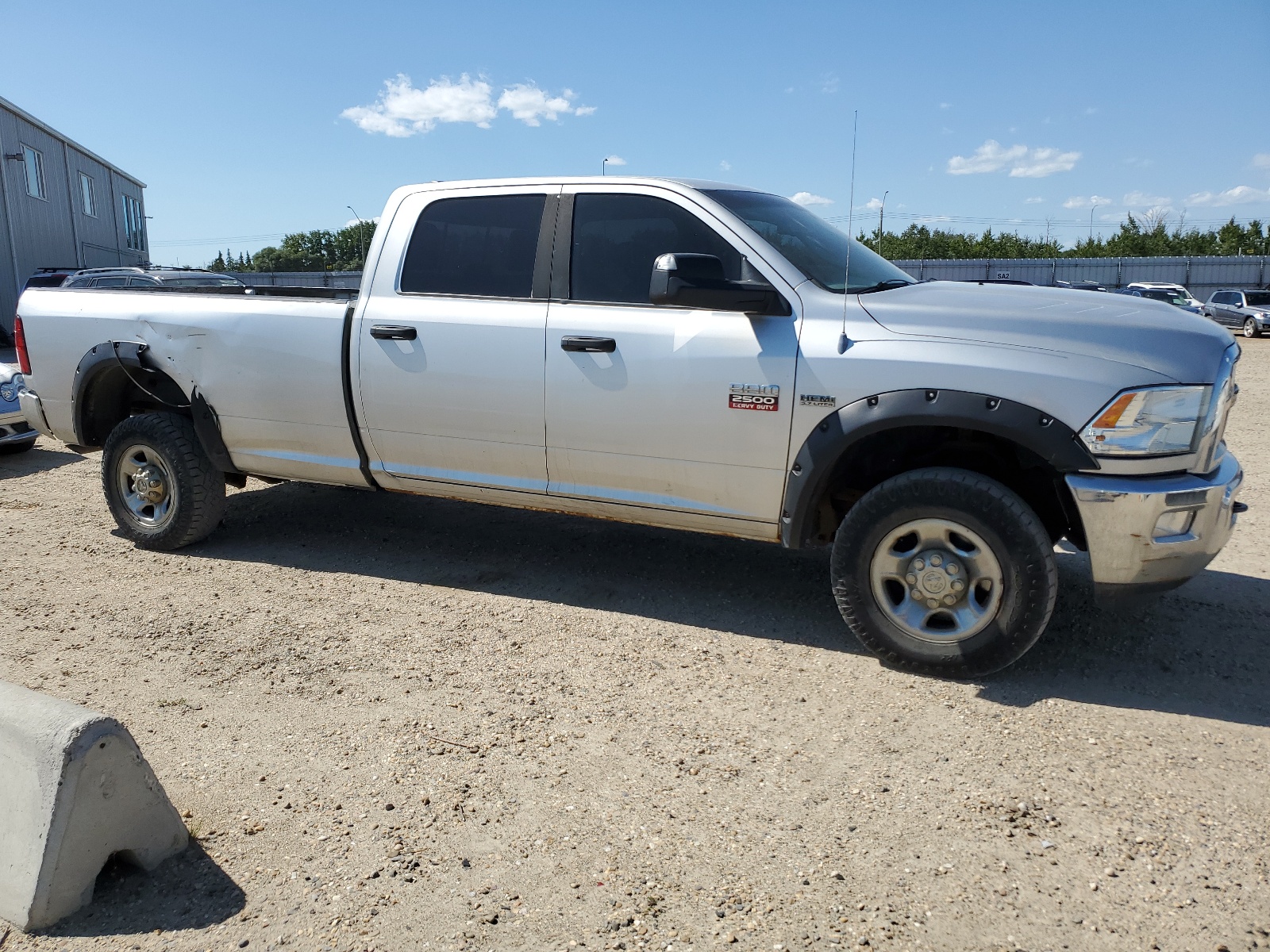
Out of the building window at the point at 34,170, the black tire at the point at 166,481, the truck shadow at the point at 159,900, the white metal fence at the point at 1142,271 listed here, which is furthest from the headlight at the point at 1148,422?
the white metal fence at the point at 1142,271

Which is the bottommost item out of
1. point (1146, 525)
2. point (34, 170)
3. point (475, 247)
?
point (1146, 525)

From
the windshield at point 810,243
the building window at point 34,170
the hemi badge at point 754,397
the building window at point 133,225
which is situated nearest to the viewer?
the hemi badge at point 754,397

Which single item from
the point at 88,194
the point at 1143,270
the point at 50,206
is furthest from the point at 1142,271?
the point at 88,194

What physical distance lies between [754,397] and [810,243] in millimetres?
945

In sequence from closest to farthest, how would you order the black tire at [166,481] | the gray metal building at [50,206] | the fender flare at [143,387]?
the fender flare at [143,387], the black tire at [166,481], the gray metal building at [50,206]

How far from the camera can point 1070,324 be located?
12.4 ft

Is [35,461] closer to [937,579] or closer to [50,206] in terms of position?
[937,579]

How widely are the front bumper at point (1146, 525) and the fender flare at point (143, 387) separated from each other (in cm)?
452

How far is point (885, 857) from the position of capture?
2.84 metres

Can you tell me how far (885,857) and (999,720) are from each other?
1086 millimetres

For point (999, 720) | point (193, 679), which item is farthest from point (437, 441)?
point (999, 720)

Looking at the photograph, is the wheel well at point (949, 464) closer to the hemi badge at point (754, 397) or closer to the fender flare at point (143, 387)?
the hemi badge at point (754, 397)

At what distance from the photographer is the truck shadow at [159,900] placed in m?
2.56

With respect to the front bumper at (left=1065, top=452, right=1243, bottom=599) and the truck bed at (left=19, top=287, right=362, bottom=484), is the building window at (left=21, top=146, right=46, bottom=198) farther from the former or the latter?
the front bumper at (left=1065, top=452, right=1243, bottom=599)
